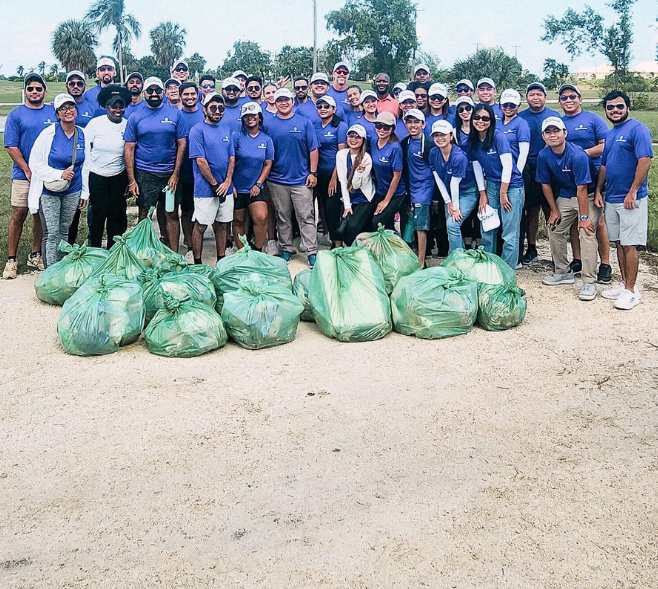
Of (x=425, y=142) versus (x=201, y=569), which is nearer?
(x=201, y=569)

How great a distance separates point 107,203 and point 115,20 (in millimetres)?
49383

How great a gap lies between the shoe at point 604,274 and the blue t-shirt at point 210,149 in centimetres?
340

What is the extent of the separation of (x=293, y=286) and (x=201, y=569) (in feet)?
10.7

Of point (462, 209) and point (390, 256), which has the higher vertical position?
point (462, 209)

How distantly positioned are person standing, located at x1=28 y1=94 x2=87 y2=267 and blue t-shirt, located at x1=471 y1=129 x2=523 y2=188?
3.43 m

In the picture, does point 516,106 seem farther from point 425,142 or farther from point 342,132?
point 342,132

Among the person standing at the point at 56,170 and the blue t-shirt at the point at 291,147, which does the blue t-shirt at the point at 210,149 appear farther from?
the person standing at the point at 56,170

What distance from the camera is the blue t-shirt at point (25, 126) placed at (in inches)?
273

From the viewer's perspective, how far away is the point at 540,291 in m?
6.78

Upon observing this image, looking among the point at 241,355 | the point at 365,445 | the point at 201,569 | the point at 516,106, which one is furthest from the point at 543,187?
the point at 201,569

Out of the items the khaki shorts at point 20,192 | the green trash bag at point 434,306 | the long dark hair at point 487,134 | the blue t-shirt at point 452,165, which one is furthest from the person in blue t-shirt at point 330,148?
the khaki shorts at point 20,192

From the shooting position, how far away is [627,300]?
20.4 feet

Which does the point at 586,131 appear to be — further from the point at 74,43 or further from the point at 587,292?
the point at 74,43

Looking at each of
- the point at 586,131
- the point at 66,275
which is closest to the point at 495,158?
the point at 586,131
